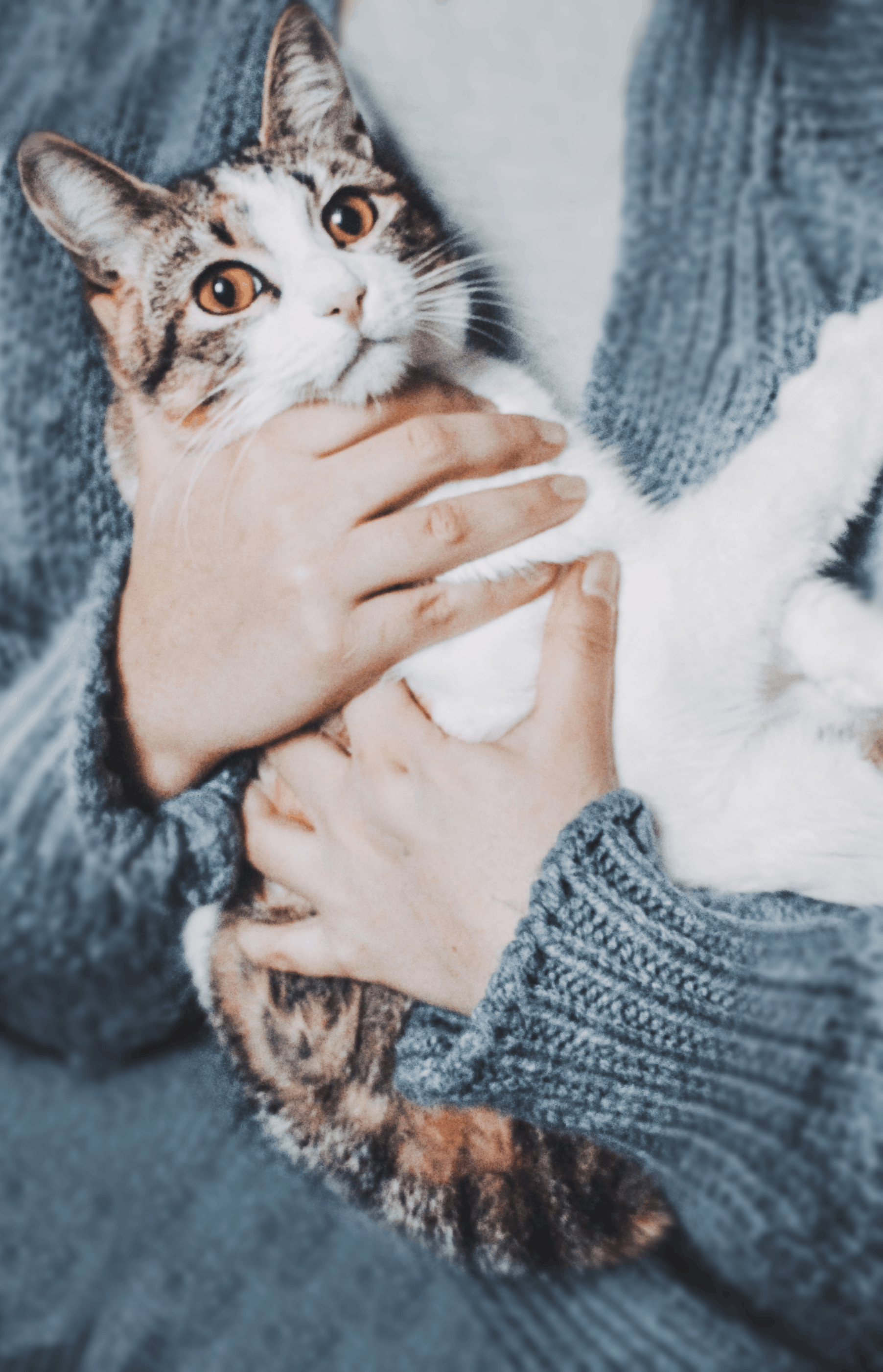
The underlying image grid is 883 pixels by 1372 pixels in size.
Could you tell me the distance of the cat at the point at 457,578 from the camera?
66 centimetres

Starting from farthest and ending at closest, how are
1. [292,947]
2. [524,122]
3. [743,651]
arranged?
[292,947] → [743,651] → [524,122]

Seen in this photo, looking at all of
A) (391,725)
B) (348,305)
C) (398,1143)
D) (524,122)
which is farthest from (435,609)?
(398,1143)

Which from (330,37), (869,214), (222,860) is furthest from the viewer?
(222,860)

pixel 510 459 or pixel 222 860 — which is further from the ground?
pixel 510 459

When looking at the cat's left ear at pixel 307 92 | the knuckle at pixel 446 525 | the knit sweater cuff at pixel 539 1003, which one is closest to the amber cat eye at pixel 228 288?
the cat's left ear at pixel 307 92

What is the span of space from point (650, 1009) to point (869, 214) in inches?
20.1

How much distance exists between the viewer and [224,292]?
0.71 meters

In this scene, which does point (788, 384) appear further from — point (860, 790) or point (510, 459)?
point (860, 790)

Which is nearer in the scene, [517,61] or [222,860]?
[517,61]

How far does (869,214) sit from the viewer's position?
1.69 ft

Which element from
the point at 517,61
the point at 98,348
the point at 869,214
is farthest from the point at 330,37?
the point at 869,214

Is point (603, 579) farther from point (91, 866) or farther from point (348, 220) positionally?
point (91, 866)

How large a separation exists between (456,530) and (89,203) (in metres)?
0.39

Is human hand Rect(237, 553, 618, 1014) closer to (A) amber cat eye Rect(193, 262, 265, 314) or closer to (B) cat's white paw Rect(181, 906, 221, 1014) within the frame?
(B) cat's white paw Rect(181, 906, 221, 1014)
